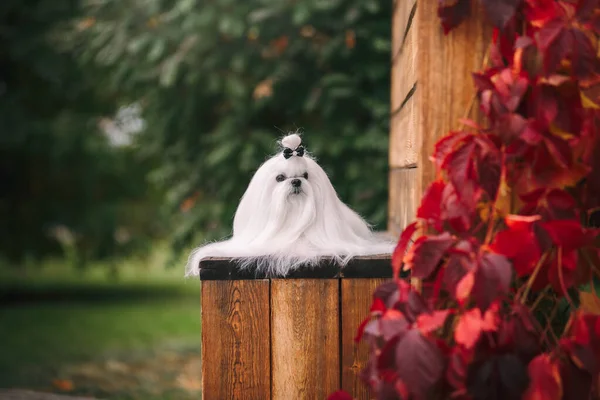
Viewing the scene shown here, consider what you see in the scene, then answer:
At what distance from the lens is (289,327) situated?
2.24 meters

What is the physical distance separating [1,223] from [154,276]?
457 cm

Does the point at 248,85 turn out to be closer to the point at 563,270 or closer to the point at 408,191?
the point at 408,191

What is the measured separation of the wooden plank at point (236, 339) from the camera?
7.37 feet

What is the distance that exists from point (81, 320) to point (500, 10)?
6865mm

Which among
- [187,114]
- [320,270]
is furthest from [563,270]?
[187,114]

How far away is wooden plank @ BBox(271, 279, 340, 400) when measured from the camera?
224 centimetres

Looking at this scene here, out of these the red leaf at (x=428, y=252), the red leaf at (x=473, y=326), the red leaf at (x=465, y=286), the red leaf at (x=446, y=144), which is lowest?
the red leaf at (x=473, y=326)

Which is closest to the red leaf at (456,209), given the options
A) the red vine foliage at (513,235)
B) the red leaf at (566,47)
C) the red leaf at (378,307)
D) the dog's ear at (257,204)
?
the red vine foliage at (513,235)

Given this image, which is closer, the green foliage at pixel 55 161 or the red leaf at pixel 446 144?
the red leaf at pixel 446 144

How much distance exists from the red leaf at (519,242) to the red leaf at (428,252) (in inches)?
4.8

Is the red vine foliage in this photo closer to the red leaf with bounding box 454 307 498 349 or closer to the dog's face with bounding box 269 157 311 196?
the red leaf with bounding box 454 307 498 349

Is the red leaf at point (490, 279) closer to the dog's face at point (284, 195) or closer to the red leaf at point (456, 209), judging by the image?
the red leaf at point (456, 209)

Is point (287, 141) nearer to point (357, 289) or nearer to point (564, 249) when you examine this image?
point (357, 289)

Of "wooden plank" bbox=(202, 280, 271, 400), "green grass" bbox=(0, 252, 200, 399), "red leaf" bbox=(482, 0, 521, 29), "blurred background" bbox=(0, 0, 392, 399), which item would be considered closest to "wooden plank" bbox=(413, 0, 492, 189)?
"red leaf" bbox=(482, 0, 521, 29)
